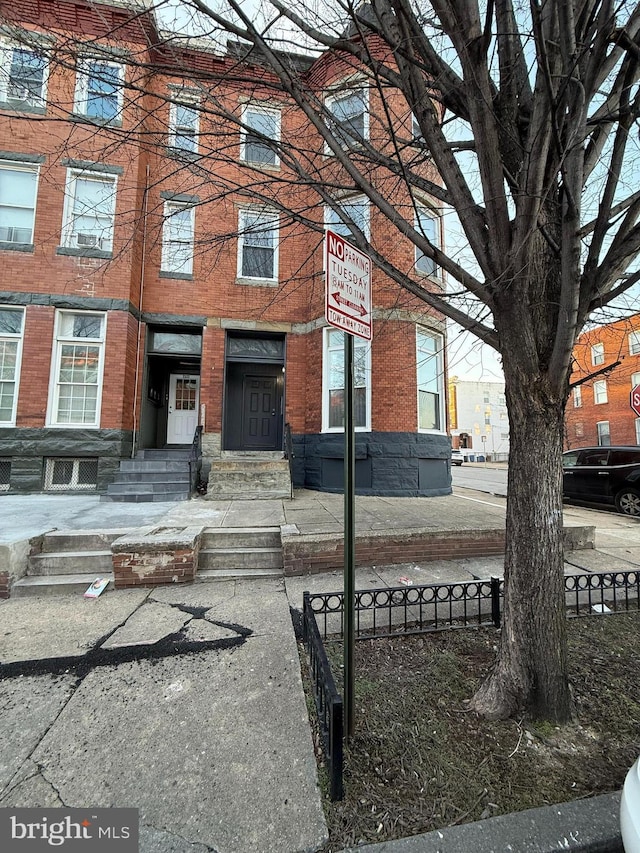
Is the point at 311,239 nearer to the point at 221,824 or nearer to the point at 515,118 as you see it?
the point at 515,118

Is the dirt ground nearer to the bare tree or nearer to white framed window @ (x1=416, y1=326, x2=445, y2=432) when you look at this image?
the bare tree

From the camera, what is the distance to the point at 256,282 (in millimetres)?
9719

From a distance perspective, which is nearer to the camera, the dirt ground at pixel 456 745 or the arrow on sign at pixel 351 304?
the dirt ground at pixel 456 745

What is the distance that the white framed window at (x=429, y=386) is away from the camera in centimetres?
916

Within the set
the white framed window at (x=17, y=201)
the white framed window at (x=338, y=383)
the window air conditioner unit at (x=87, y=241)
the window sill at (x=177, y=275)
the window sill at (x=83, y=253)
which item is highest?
the white framed window at (x=17, y=201)

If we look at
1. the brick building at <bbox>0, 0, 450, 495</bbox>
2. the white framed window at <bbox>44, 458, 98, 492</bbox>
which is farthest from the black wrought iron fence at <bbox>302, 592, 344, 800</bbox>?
the white framed window at <bbox>44, 458, 98, 492</bbox>

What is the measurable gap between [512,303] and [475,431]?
55.7 meters

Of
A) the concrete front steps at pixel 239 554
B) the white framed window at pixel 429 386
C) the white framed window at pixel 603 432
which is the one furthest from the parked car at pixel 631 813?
the white framed window at pixel 603 432

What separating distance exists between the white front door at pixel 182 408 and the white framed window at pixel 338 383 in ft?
12.0

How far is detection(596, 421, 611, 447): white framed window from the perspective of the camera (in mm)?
28875

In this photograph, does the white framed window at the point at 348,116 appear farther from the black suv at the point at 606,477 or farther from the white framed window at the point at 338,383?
the black suv at the point at 606,477

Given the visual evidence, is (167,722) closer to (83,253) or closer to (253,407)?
(253,407)

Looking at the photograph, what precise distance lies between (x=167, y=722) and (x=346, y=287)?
2.70 meters
